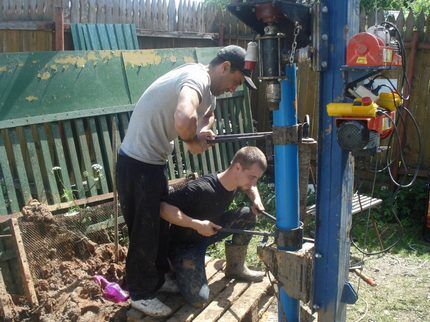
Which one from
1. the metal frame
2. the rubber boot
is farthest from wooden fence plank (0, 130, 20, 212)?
the metal frame

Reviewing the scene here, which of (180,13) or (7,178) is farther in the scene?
(180,13)

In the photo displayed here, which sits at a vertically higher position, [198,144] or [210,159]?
[198,144]

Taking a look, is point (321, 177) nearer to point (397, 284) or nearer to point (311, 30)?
point (311, 30)

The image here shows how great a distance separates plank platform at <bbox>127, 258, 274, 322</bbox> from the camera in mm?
3148

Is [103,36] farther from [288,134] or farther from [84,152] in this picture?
[288,134]

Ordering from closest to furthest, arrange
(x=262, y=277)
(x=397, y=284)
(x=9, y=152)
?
(x=262, y=277)
(x=9, y=152)
(x=397, y=284)

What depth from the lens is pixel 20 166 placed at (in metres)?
4.01

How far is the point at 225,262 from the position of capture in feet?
13.0

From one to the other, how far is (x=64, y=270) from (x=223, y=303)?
1.32m

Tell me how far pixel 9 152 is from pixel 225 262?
2.09m

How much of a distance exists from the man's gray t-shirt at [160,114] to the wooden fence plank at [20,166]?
142 cm

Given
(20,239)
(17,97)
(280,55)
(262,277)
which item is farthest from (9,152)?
(280,55)

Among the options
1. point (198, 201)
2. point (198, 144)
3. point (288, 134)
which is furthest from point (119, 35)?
point (288, 134)

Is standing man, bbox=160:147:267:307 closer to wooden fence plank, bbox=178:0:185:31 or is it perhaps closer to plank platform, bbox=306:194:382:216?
plank platform, bbox=306:194:382:216
